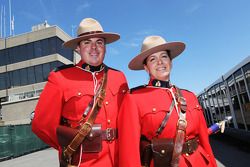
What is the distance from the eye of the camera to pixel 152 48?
3.26m

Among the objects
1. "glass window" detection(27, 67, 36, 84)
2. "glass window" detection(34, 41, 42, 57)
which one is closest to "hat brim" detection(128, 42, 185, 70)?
"glass window" detection(34, 41, 42, 57)

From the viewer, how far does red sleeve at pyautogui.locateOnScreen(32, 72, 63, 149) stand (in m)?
3.14

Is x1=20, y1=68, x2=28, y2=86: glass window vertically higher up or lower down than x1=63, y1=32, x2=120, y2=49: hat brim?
higher up

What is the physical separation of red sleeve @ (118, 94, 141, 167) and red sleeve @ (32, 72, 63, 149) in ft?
2.13

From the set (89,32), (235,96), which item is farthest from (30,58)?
(89,32)

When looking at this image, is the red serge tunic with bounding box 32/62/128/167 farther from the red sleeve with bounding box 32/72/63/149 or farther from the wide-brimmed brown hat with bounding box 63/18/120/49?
the wide-brimmed brown hat with bounding box 63/18/120/49

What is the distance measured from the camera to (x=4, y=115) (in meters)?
38.4

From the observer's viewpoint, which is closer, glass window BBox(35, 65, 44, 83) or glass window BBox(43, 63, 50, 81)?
glass window BBox(43, 63, 50, 81)

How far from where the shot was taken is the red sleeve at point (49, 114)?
10.3 ft

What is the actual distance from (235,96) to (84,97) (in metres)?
9.23

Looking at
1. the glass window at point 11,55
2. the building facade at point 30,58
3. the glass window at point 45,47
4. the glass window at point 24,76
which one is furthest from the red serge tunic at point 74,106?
the glass window at point 11,55

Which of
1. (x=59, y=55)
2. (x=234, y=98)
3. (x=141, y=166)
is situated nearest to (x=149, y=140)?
(x=141, y=166)

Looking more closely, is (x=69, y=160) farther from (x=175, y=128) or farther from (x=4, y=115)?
(x=4, y=115)

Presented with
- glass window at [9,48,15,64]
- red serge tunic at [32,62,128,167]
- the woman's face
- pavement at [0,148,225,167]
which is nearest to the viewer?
red serge tunic at [32,62,128,167]
